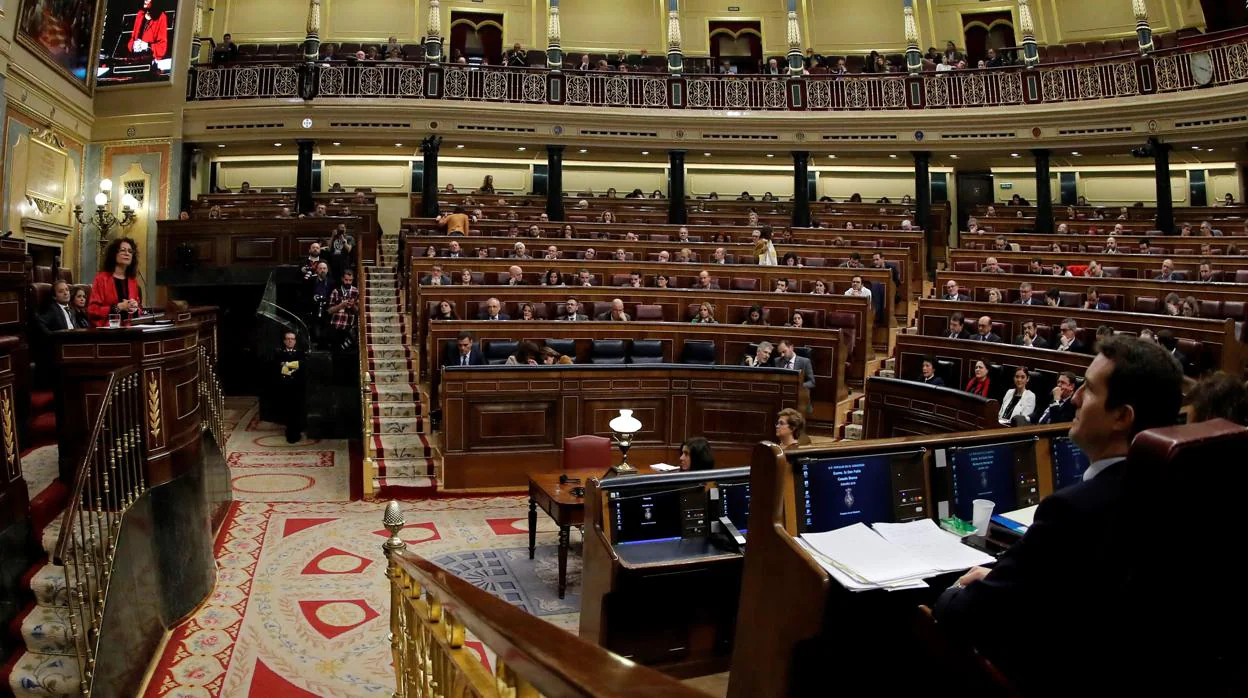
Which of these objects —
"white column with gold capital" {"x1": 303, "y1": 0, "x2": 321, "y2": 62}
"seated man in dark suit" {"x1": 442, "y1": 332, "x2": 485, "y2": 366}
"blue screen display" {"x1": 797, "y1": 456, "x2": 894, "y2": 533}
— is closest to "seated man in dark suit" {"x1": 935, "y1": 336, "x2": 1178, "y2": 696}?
"blue screen display" {"x1": 797, "y1": 456, "x2": 894, "y2": 533}

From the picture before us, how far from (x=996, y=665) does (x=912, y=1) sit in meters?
16.1

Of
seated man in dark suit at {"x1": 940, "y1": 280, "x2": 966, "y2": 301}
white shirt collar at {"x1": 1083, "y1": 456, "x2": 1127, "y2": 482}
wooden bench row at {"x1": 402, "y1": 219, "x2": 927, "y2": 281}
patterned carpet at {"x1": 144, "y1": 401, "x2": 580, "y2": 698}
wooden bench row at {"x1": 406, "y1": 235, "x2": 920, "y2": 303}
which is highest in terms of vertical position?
wooden bench row at {"x1": 402, "y1": 219, "x2": 927, "y2": 281}

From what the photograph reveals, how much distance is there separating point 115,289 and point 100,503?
1833mm

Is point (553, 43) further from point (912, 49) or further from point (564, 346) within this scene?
point (564, 346)

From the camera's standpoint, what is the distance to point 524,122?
44.1ft

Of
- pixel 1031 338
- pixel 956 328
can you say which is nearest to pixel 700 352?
pixel 956 328

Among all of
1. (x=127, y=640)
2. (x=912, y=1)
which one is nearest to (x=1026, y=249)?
(x=912, y=1)

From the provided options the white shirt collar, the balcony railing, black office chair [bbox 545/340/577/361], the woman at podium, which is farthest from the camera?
the balcony railing

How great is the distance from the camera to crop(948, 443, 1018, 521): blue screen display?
2244 mm

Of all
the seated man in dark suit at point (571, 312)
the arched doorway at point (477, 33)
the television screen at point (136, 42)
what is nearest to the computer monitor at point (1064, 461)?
the seated man in dark suit at point (571, 312)

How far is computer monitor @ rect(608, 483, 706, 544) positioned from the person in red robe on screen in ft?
44.6

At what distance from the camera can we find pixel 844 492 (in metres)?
1.99

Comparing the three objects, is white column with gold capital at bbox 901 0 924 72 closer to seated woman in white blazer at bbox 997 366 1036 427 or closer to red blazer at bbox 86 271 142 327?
seated woman in white blazer at bbox 997 366 1036 427

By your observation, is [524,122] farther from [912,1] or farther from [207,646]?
[207,646]
